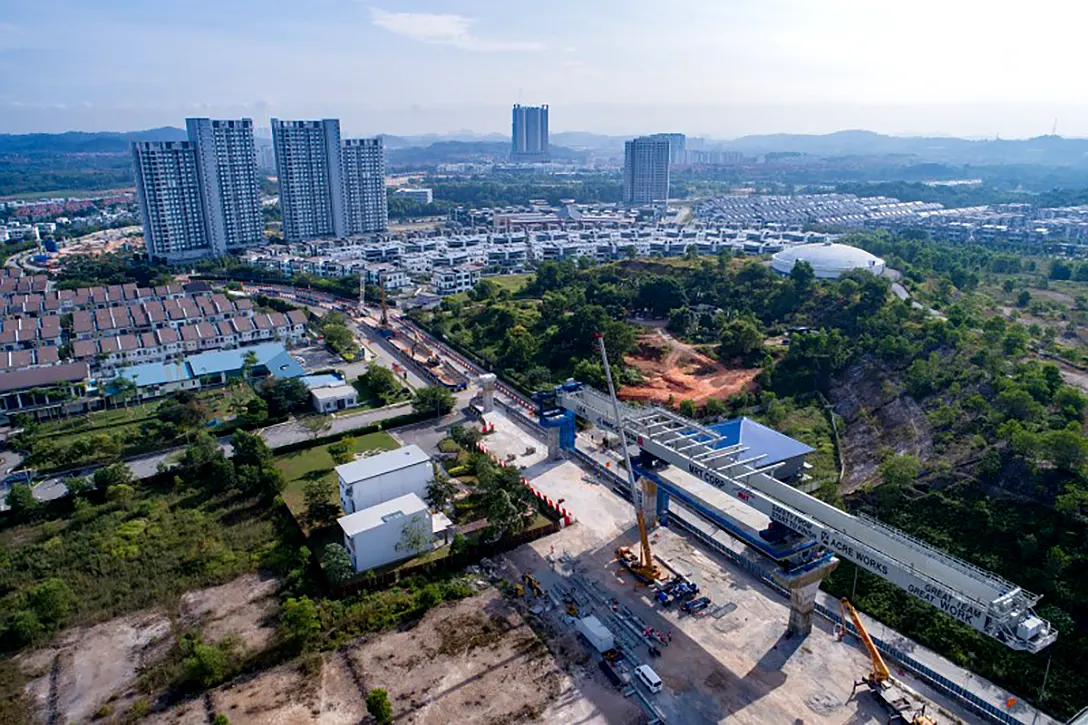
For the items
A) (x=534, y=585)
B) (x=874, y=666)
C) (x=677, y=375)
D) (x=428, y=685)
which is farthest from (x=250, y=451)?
(x=874, y=666)

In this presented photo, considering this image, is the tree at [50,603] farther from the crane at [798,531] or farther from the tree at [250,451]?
the crane at [798,531]

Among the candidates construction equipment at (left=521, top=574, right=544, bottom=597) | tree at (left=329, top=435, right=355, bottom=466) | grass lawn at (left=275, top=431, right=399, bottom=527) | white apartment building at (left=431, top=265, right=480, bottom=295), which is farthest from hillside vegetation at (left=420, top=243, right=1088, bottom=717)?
tree at (left=329, top=435, right=355, bottom=466)

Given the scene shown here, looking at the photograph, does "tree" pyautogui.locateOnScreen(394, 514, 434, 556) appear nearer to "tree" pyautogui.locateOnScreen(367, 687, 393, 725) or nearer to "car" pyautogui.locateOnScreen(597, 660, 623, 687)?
"tree" pyautogui.locateOnScreen(367, 687, 393, 725)

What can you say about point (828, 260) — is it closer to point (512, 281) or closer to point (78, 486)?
point (512, 281)

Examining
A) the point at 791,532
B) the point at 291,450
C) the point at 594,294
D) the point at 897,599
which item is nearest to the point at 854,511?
the point at 897,599

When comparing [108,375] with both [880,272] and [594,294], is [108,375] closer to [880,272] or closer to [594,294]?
[594,294]
